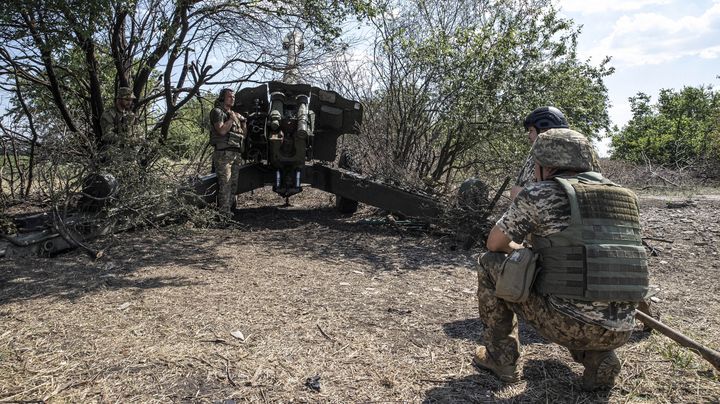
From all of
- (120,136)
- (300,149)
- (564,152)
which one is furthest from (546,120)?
(120,136)

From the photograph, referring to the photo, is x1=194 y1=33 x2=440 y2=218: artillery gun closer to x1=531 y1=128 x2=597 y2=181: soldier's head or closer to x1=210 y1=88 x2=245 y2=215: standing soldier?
x1=210 y1=88 x2=245 y2=215: standing soldier

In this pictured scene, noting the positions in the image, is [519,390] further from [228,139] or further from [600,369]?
[228,139]

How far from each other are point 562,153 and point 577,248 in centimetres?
46

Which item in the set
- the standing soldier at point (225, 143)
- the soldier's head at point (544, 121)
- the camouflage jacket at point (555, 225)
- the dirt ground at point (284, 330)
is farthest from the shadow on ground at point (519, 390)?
the standing soldier at point (225, 143)

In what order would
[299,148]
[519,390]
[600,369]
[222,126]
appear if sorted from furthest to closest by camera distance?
[299,148] → [222,126] → [519,390] → [600,369]

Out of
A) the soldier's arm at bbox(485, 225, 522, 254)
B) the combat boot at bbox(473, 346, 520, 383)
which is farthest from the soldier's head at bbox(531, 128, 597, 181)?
the combat boot at bbox(473, 346, 520, 383)

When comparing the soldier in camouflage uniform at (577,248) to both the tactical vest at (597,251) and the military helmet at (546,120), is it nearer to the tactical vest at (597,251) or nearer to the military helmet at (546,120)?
the tactical vest at (597,251)

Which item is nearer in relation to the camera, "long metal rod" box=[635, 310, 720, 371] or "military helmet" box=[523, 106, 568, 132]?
"long metal rod" box=[635, 310, 720, 371]

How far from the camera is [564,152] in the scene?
2.71m

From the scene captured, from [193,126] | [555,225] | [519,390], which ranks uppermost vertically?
[193,126]

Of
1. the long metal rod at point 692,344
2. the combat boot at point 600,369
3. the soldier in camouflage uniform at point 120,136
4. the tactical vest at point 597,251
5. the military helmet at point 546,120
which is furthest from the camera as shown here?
the soldier in camouflage uniform at point 120,136

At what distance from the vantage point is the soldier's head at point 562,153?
2.71 metres

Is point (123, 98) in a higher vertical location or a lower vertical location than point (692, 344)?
higher

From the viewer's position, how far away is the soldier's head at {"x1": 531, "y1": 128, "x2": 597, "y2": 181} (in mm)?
2707
